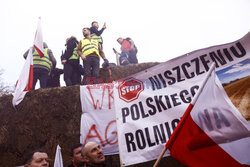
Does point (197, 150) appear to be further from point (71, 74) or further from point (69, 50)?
point (69, 50)

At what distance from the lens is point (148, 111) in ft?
8.85

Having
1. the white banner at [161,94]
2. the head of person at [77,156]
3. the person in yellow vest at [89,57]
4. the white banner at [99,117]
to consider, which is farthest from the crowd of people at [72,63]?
Answer: the white banner at [161,94]

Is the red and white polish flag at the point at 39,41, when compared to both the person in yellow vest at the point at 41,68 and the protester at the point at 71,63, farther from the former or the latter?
the protester at the point at 71,63

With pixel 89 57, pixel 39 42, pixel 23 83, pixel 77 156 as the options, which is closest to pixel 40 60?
pixel 39 42

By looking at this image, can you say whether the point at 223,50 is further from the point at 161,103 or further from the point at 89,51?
the point at 89,51

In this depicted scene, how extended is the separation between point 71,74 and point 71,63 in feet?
0.94

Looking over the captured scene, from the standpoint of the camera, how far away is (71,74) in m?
5.73

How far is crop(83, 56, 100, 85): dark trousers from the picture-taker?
5.50 m

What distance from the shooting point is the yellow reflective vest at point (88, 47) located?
5654 mm

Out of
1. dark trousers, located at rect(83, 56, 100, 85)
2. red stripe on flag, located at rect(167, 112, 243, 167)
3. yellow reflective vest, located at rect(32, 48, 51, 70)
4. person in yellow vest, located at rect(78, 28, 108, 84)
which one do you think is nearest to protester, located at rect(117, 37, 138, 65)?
person in yellow vest, located at rect(78, 28, 108, 84)

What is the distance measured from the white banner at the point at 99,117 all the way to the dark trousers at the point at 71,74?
0.89 meters

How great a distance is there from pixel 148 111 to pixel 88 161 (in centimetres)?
107

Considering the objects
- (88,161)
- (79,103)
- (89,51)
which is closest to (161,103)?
(88,161)

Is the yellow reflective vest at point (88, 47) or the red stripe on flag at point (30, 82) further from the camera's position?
the yellow reflective vest at point (88, 47)
